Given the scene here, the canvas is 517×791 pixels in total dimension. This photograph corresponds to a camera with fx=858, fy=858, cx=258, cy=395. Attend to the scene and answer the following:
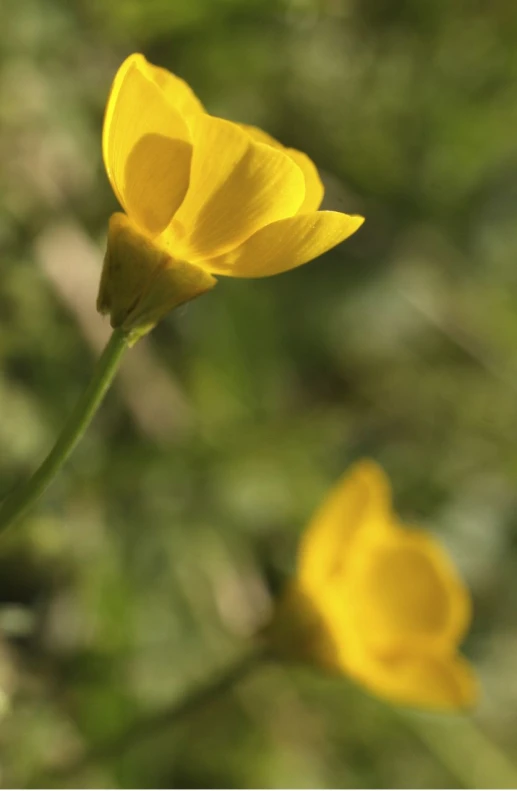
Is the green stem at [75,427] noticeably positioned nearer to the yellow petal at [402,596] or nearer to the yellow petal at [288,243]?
the yellow petal at [288,243]

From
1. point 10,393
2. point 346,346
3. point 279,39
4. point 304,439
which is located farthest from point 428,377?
point 10,393

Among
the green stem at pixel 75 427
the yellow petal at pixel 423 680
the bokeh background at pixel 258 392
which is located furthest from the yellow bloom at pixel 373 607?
the green stem at pixel 75 427

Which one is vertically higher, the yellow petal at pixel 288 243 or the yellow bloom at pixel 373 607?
the yellow petal at pixel 288 243

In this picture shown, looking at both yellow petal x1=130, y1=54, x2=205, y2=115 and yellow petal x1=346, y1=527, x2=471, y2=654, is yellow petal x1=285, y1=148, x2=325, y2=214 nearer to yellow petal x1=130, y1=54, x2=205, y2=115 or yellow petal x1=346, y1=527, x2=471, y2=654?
yellow petal x1=130, y1=54, x2=205, y2=115

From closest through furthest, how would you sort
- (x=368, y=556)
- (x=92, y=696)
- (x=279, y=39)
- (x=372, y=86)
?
(x=368, y=556)
(x=92, y=696)
(x=279, y=39)
(x=372, y=86)

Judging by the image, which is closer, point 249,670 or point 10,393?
point 249,670

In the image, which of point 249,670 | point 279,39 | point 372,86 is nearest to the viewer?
point 249,670

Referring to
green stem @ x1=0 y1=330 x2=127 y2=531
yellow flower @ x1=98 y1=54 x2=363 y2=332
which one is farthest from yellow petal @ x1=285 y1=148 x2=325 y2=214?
green stem @ x1=0 y1=330 x2=127 y2=531

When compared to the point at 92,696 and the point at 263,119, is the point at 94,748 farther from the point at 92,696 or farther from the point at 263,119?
the point at 263,119
